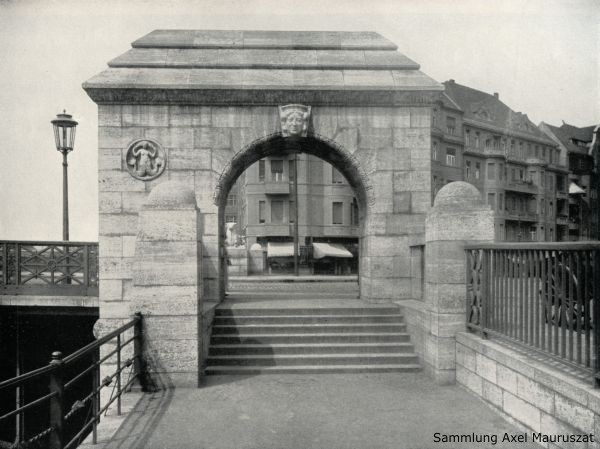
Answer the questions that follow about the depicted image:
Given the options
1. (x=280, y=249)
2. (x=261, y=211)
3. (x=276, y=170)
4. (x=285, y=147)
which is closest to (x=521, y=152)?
(x=276, y=170)

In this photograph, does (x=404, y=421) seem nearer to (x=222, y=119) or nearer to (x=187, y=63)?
(x=222, y=119)

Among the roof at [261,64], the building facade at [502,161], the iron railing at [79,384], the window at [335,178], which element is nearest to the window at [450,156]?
the building facade at [502,161]

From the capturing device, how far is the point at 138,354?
21.0 feet

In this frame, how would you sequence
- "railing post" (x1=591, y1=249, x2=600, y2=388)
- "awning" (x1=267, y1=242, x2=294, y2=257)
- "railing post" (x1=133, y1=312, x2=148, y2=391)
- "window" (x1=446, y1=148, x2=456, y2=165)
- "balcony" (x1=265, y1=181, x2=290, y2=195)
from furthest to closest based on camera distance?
1. "window" (x1=446, y1=148, x2=456, y2=165)
2. "balcony" (x1=265, y1=181, x2=290, y2=195)
3. "awning" (x1=267, y1=242, x2=294, y2=257)
4. "railing post" (x1=133, y1=312, x2=148, y2=391)
5. "railing post" (x1=591, y1=249, x2=600, y2=388)

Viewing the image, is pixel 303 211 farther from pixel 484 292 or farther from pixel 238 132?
pixel 484 292

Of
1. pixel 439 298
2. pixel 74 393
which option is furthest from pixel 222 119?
pixel 74 393

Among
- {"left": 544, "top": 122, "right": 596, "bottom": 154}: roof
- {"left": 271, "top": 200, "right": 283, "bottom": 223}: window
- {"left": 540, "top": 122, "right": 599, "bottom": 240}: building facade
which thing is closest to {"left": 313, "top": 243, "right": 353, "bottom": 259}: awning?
{"left": 271, "top": 200, "right": 283, "bottom": 223}: window

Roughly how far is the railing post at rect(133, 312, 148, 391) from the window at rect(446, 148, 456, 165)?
40969mm

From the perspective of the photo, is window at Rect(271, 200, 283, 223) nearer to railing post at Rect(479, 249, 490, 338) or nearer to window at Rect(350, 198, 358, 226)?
window at Rect(350, 198, 358, 226)

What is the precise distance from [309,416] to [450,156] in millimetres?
41913

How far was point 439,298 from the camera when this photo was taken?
676cm

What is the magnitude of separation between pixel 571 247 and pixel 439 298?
8.40ft

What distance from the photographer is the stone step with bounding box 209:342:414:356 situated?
7.63m

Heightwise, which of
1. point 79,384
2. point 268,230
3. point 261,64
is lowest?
point 79,384
